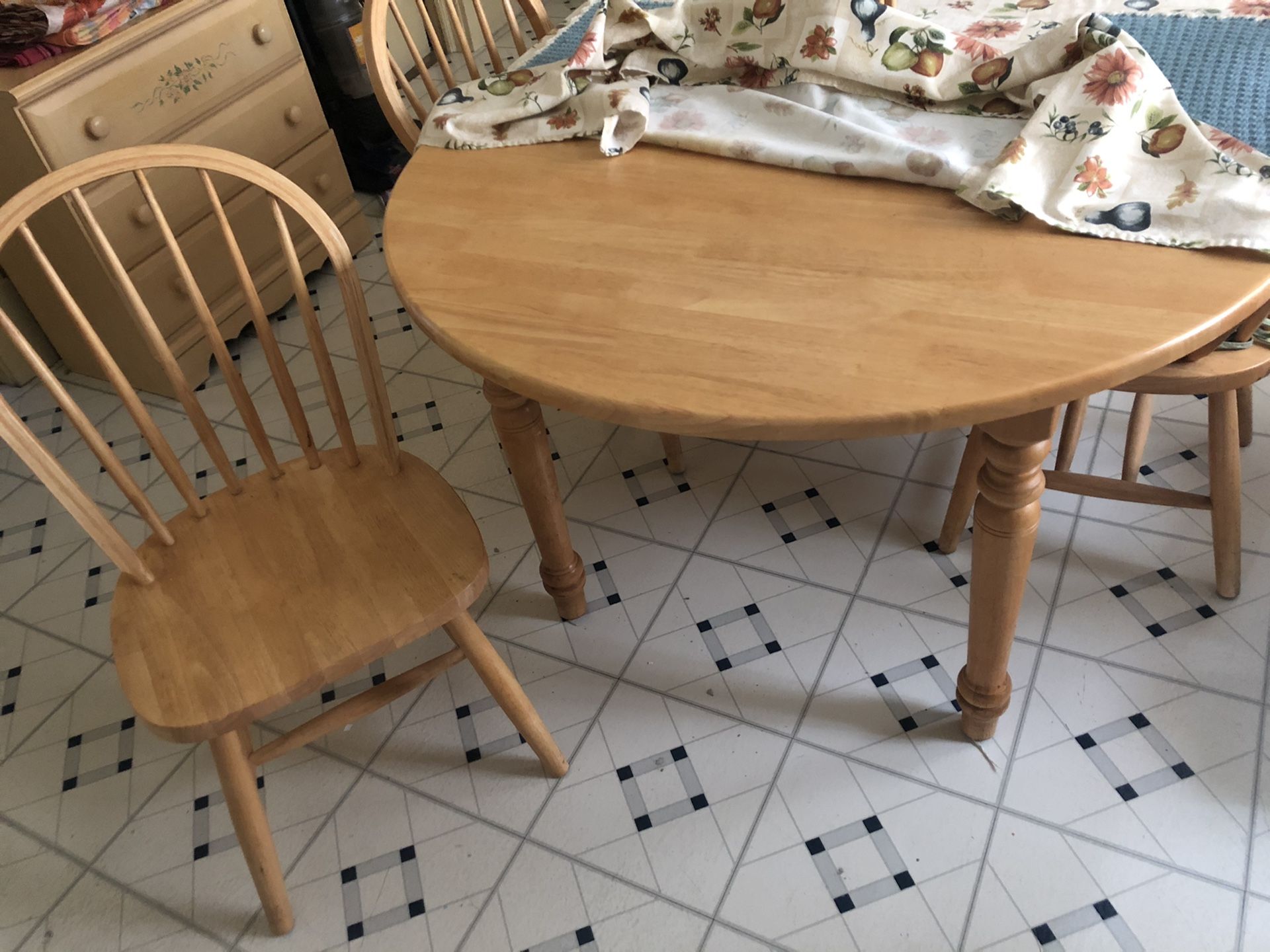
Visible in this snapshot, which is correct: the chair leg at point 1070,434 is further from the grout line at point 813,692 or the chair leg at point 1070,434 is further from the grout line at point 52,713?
the grout line at point 52,713

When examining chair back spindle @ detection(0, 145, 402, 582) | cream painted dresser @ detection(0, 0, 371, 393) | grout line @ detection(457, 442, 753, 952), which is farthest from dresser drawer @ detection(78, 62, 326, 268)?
grout line @ detection(457, 442, 753, 952)

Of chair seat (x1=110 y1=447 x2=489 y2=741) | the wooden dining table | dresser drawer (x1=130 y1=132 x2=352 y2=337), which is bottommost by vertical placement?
dresser drawer (x1=130 y1=132 x2=352 y2=337)

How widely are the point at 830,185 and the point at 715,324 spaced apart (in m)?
0.32

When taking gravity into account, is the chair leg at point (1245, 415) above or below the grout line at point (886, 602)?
above

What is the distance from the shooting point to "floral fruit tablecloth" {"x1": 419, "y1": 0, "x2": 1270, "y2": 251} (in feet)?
3.42

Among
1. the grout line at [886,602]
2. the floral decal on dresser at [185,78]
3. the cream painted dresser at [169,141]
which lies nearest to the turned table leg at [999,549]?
the grout line at [886,602]

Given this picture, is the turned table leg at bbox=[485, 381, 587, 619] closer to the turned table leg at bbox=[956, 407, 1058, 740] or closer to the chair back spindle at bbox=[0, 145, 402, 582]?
the chair back spindle at bbox=[0, 145, 402, 582]

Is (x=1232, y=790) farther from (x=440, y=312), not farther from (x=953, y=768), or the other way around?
(x=440, y=312)

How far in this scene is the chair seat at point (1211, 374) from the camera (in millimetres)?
1235

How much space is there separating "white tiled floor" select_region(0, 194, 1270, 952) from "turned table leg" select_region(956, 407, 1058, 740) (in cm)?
14

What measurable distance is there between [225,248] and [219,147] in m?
0.25

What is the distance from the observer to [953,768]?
142 centimetres

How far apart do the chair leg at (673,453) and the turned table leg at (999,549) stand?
71 cm

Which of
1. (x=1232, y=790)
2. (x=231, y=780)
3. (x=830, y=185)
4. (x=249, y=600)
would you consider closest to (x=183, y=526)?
(x=249, y=600)
